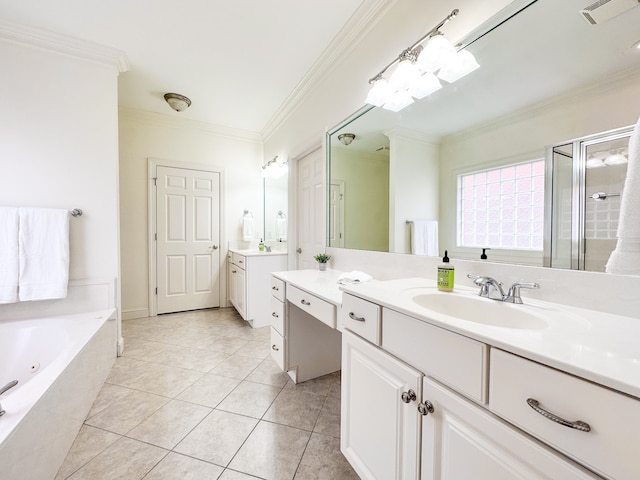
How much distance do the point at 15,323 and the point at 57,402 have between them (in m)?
1.19

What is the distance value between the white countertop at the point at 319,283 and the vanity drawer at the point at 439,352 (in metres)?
0.37

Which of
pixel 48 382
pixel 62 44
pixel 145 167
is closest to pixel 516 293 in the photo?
pixel 48 382

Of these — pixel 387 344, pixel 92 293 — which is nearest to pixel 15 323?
pixel 92 293

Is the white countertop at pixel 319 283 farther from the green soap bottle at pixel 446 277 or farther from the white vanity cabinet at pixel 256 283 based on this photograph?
the white vanity cabinet at pixel 256 283

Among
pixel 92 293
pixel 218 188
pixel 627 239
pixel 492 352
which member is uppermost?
pixel 218 188

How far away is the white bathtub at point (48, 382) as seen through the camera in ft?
3.02

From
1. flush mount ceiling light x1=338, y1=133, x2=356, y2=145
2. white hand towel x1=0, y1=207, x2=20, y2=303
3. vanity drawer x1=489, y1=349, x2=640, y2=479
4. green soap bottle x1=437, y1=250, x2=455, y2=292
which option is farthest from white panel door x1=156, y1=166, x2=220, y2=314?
vanity drawer x1=489, y1=349, x2=640, y2=479

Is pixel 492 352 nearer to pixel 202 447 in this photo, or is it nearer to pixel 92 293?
pixel 202 447

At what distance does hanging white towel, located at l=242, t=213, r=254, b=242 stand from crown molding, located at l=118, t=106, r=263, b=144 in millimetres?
1154

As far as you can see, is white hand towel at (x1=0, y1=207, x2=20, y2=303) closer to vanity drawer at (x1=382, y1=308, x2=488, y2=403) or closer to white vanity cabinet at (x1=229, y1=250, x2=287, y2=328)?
white vanity cabinet at (x1=229, y1=250, x2=287, y2=328)

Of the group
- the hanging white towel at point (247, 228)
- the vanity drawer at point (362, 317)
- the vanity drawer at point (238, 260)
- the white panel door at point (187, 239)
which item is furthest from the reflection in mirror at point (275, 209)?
the vanity drawer at point (362, 317)

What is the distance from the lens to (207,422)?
1489mm

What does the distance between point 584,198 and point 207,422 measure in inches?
80.4

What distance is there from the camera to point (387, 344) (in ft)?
2.95
